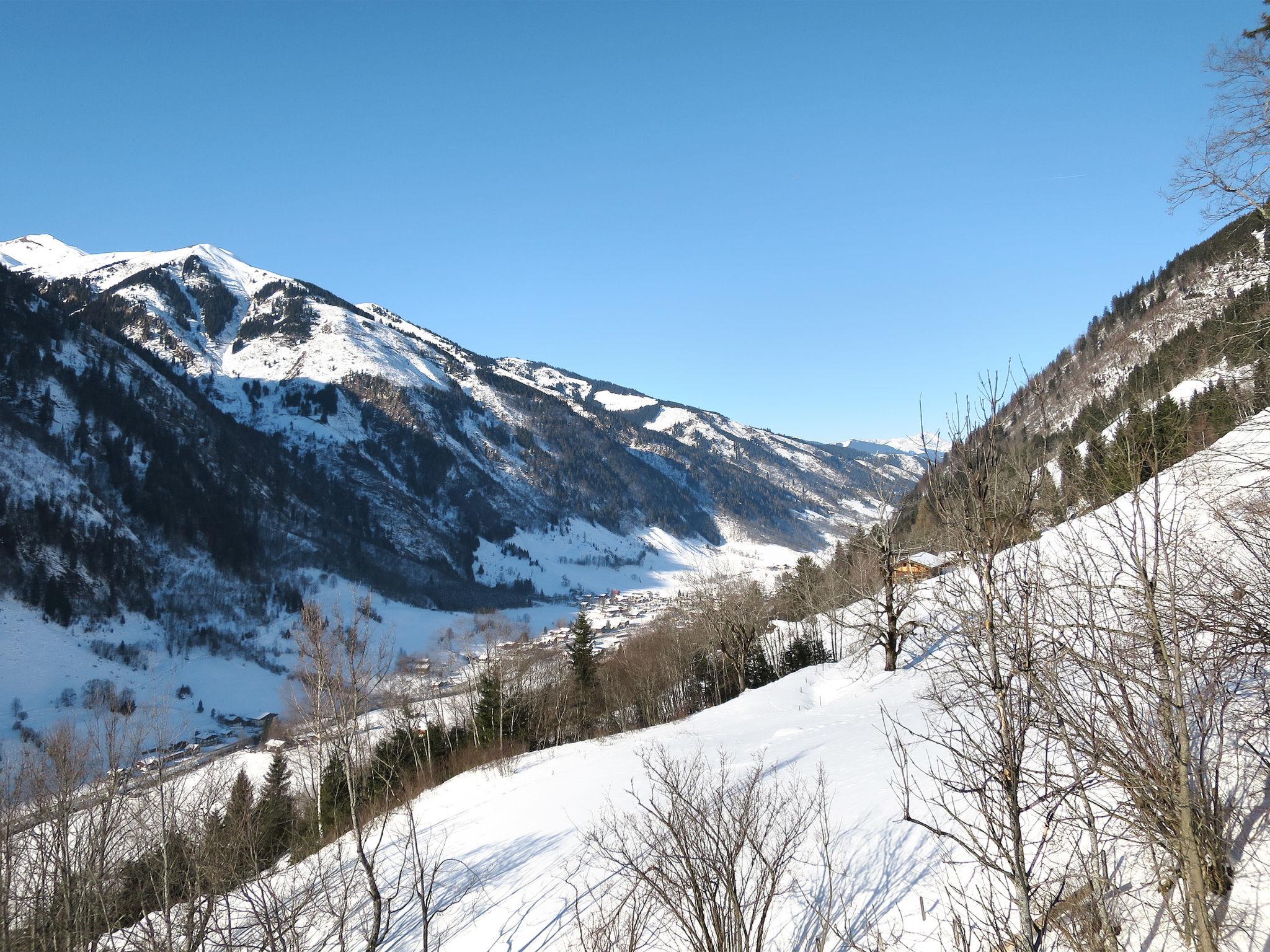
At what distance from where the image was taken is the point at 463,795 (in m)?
26.8

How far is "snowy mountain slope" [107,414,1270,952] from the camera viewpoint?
627 cm

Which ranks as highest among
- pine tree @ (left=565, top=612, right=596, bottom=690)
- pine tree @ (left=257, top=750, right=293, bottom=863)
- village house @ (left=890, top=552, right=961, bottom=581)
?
village house @ (left=890, top=552, right=961, bottom=581)

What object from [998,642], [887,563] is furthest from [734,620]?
[998,642]

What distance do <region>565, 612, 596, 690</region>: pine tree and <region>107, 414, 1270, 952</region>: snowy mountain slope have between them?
46.9 ft

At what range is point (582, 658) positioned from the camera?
149ft

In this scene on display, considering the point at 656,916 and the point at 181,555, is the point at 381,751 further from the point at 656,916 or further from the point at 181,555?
the point at 181,555

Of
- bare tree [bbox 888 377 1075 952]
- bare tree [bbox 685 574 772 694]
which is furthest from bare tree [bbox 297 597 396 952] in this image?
bare tree [bbox 685 574 772 694]

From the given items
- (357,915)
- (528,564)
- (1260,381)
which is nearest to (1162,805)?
(1260,381)

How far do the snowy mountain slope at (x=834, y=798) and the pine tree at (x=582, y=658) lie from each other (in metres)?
→ 14.3

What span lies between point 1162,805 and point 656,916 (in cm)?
862

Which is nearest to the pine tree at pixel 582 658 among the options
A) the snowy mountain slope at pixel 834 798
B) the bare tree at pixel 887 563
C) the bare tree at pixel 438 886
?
the snowy mountain slope at pixel 834 798

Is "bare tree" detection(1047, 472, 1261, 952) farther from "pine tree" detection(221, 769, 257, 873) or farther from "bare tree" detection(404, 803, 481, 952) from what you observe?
"bare tree" detection(404, 803, 481, 952)

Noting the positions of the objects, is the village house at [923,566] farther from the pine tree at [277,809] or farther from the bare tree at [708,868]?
the pine tree at [277,809]

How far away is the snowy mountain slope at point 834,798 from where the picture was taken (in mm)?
6266
